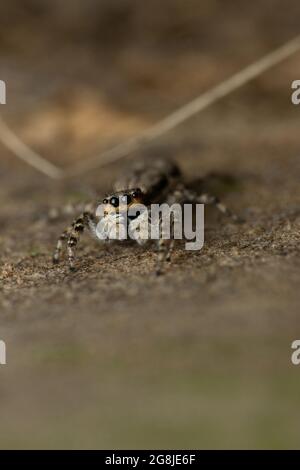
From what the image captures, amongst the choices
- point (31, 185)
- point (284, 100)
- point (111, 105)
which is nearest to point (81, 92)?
point (111, 105)

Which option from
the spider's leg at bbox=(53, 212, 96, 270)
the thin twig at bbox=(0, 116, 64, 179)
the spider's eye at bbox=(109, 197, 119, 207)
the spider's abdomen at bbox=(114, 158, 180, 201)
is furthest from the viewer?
the thin twig at bbox=(0, 116, 64, 179)

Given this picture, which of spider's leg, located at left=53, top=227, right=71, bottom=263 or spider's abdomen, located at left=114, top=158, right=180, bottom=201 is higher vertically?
spider's abdomen, located at left=114, top=158, right=180, bottom=201

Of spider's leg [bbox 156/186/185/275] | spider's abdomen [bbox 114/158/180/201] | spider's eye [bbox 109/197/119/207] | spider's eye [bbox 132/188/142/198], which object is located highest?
spider's abdomen [bbox 114/158/180/201]

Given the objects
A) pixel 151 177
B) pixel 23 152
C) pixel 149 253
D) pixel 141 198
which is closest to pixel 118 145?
pixel 23 152

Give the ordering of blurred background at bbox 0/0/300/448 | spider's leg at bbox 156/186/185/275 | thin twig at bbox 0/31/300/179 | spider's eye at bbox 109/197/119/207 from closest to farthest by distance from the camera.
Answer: blurred background at bbox 0/0/300/448
spider's leg at bbox 156/186/185/275
spider's eye at bbox 109/197/119/207
thin twig at bbox 0/31/300/179

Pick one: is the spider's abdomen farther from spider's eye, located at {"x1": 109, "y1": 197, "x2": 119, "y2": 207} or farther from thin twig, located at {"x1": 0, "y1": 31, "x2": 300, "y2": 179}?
thin twig, located at {"x1": 0, "y1": 31, "x2": 300, "y2": 179}

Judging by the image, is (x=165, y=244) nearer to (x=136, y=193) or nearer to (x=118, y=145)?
(x=136, y=193)

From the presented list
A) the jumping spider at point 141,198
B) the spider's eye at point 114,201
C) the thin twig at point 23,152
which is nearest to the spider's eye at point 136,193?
the jumping spider at point 141,198

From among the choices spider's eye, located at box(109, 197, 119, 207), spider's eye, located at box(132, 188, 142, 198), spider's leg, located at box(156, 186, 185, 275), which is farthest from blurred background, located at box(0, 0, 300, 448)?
spider's eye, located at box(132, 188, 142, 198)
